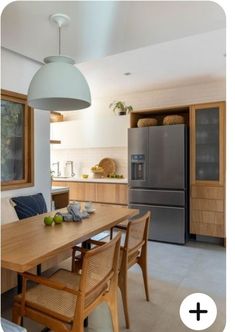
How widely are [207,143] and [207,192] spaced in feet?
2.38

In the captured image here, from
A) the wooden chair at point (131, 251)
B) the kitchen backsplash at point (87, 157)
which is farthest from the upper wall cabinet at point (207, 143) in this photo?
the wooden chair at point (131, 251)

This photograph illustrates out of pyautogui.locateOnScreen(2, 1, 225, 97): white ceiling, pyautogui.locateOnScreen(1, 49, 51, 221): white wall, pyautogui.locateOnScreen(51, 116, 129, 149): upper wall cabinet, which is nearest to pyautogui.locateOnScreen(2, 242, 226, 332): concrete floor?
pyautogui.locateOnScreen(1, 49, 51, 221): white wall

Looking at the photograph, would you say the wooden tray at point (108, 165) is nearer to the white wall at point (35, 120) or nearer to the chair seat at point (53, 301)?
the white wall at point (35, 120)

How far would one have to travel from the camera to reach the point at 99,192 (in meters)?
4.66

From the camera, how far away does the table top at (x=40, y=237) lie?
1.36m

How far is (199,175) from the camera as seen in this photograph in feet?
12.9

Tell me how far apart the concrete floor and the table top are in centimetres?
75

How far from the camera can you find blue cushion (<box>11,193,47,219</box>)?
2.75 m

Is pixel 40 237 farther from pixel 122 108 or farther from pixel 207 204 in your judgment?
pixel 122 108

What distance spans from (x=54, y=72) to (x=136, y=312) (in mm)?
1951

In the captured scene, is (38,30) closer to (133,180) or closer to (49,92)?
(49,92)

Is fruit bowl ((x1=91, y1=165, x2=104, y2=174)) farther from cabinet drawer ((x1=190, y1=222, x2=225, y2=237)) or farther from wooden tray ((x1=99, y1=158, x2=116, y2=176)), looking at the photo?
cabinet drawer ((x1=190, y1=222, x2=225, y2=237))

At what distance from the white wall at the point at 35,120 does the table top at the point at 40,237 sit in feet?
3.24

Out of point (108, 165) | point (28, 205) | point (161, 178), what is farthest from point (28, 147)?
point (108, 165)
